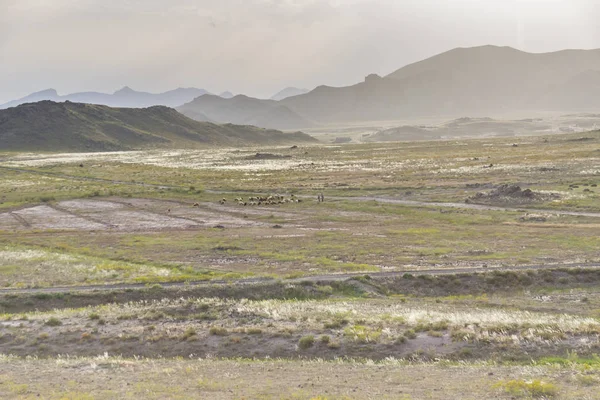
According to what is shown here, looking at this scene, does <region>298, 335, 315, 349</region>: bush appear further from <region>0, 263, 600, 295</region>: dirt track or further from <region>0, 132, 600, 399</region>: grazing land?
<region>0, 263, 600, 295</region>: dirt track

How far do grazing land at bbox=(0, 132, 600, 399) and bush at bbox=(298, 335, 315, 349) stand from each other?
6 centimetres

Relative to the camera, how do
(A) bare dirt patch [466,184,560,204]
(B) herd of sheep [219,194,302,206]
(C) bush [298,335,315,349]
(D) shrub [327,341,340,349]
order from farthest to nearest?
(B) herd of sheep [219,194,302,206], (A) bare dirt patch [466,184,560,204], (C) bush [298,335,315,349], (D) shrub [327,341,340,349]

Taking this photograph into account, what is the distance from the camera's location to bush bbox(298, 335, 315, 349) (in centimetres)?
2522

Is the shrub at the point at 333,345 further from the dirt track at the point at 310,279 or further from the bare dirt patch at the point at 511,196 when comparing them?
the bare dirt patch at the point at 511,196

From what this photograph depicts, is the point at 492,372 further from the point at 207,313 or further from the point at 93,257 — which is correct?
the point at 93,257

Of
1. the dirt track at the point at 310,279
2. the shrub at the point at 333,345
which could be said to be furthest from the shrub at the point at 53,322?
the shrub at the point at 333,345

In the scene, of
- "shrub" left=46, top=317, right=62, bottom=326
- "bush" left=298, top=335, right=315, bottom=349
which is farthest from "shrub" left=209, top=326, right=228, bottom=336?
"shrub" left=46, top=317, right=62, bottom=326

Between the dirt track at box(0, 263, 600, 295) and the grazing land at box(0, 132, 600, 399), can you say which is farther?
the dirt track at box(0, 263, 600, 295)

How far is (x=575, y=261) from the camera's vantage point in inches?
1613

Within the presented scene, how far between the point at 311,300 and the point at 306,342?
877 cm

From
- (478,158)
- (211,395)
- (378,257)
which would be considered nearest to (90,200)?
(378,257)

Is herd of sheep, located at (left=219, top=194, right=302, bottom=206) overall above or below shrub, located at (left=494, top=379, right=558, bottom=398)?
below

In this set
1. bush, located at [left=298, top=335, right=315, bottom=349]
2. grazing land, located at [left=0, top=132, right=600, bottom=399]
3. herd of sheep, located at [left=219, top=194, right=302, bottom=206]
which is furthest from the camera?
herd of sheep, located at [left=219, top=194, right=302, bottom=206]

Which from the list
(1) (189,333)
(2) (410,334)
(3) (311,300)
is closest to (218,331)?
(1) (189,333)
